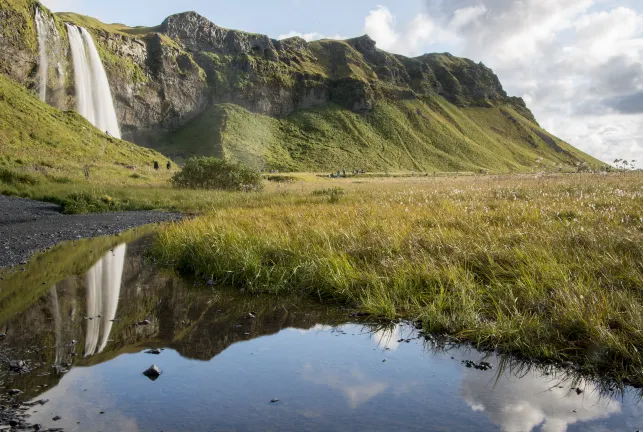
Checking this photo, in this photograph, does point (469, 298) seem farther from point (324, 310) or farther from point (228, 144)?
point (228, 144)

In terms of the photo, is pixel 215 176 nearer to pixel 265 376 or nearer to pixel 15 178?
pixel 15 178

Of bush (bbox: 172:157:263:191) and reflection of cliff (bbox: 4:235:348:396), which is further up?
bush (bbox: 172:157:263:191)

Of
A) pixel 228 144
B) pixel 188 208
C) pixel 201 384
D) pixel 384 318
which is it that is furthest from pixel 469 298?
pixel 228 144

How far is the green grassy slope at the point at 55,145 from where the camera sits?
39228mm

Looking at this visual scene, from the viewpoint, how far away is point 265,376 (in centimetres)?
538

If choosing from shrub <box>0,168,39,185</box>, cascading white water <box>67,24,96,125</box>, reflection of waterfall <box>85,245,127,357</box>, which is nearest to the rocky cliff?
cascading white water <box>67,24,96,125</box>

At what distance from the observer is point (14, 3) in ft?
269

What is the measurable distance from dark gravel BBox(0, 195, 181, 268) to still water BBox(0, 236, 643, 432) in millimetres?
6550

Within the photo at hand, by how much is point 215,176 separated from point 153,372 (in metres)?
32.6

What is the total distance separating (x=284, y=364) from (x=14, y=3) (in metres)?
101

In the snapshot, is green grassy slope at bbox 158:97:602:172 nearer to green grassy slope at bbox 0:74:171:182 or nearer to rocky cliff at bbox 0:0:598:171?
rocky cliff at bbox 0:0:598:171

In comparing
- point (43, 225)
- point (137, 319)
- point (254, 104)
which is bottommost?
point (43, 225)

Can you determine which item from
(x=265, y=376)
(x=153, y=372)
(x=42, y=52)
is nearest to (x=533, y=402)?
(x=265, y=376)

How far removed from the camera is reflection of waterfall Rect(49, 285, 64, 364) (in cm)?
595
